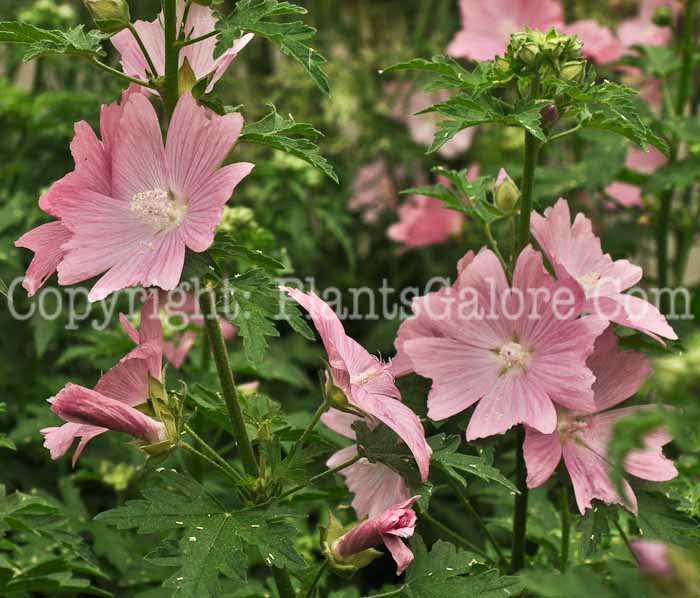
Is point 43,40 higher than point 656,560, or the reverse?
point 43,40

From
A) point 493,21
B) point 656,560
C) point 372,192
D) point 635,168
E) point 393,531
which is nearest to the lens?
point 656,560

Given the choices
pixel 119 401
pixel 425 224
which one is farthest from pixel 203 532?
pixel 425 224

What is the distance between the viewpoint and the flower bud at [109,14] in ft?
2.81

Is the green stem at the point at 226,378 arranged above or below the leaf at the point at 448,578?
above

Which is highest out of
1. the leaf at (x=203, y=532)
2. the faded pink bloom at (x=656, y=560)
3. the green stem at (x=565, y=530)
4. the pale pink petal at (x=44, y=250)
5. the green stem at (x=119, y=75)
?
the green stem at (x=119, y=75)

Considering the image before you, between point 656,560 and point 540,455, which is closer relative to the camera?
point 656,560

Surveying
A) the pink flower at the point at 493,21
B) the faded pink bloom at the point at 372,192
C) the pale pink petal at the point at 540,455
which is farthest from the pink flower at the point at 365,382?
the faded pink bloom at the point at 372,192

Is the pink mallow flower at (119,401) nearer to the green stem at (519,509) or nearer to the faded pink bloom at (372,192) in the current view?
the green stem at (519,509)

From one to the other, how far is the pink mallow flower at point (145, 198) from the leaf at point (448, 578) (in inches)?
12.6

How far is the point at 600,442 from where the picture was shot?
98 cm

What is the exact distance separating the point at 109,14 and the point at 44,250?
19 cm

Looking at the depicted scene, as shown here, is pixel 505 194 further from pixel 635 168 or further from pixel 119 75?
pixel 635 168

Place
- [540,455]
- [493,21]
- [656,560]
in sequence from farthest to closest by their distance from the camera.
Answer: [493,21]
[540,455]
[656,560]

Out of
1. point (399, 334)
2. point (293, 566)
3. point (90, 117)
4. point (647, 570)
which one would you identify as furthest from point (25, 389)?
point (647, 570)
